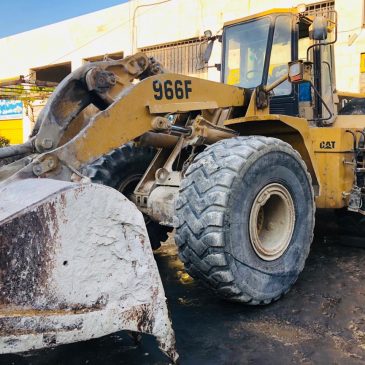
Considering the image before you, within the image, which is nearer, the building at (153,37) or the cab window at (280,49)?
the cab window at (280,49)

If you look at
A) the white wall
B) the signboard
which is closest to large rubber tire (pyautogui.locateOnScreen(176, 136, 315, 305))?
the white wall

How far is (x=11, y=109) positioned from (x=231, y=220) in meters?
23.8

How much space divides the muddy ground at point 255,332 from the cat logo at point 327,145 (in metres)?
1.28

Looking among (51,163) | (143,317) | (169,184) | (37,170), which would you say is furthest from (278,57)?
(143,317)

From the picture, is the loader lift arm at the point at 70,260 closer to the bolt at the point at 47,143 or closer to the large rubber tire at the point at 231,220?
the bolt at the point at 47,143

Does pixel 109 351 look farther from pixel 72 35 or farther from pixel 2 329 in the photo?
pixel 72 35

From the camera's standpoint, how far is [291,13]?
16.1 feet

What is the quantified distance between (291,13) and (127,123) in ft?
7.60

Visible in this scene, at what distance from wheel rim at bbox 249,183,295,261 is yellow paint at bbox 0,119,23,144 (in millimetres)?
22487

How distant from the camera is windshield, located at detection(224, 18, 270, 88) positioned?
493 cm

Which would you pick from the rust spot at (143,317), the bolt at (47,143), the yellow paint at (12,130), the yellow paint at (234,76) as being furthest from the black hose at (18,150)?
the yellow paint at (12,130)

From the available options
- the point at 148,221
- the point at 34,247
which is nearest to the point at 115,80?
the point at 148,221

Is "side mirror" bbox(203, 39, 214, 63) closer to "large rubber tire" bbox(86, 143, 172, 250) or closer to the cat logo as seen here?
"large rubber tire" bbox(86, 143, 172, 250)

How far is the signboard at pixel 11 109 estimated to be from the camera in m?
24.4
